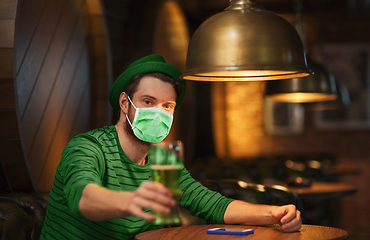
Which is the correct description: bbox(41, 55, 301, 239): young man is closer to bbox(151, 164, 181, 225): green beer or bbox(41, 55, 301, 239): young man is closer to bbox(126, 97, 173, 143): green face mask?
bbox(126, 97, 173, 143): green face mask

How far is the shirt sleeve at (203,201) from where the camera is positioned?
5.42 ft

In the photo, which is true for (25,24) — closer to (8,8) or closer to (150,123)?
(8,8)

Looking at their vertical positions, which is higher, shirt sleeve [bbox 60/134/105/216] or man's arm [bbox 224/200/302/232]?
shirt sleeve [bbox 60/134/105/216]

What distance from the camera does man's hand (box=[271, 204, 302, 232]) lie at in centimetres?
147

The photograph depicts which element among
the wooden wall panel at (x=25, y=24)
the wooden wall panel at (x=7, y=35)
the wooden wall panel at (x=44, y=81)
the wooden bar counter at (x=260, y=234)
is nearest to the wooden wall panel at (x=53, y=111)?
the wooden wall panel at (x=44, y=81)

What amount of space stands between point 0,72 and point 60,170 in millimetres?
571

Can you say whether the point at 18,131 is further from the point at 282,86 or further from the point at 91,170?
the point at 282,86

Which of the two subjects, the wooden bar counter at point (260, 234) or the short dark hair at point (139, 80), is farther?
the short dark hair at point (139, 80)

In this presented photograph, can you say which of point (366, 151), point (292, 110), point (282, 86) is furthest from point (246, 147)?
point (282, 86)

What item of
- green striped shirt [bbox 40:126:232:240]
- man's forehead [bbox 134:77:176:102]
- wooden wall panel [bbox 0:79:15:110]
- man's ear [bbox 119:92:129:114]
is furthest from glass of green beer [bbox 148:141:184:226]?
wooden wall panel [bbox 0:79:15:110]

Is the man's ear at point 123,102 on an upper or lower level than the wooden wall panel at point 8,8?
lower

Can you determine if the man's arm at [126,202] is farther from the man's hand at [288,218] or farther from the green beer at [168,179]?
the man's hand at [288,218]

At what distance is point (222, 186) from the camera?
2.36 m

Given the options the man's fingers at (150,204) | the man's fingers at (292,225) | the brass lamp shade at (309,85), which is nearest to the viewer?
the man's fingers at (150,204)
